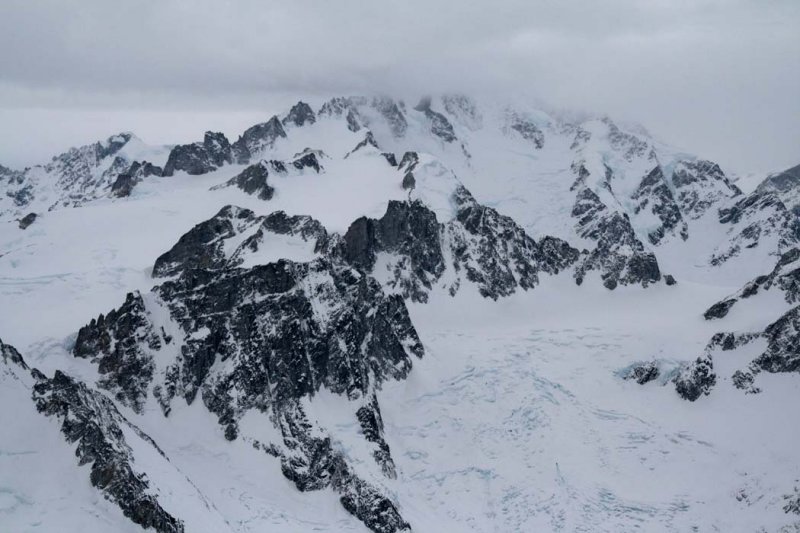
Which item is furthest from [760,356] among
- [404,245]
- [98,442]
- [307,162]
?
[307,162]

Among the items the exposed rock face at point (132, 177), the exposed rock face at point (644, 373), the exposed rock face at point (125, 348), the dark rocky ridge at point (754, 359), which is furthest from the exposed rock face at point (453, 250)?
the exposed rock face at point (132, 177)

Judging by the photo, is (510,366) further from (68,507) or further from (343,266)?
(68,507)

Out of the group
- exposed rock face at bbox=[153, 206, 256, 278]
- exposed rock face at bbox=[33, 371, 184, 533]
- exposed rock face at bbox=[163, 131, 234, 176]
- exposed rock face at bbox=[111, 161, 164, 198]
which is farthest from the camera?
exposed rock face at bbox=[163, 131, 234, 176]

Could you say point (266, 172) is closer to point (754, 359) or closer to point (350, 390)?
point (350, 390)

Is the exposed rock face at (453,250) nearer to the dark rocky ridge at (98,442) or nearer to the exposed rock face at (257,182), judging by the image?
the exposed rock face at (257,182)

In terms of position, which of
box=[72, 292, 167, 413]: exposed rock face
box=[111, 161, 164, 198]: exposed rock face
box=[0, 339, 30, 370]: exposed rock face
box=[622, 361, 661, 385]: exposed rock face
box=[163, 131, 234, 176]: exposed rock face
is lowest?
box=[622, 361, 661, 385]: exposed rock face

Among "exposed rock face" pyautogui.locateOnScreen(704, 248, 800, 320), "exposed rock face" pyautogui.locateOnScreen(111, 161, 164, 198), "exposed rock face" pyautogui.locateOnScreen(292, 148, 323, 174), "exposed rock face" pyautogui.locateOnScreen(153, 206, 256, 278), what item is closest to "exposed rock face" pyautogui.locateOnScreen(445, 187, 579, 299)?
"exposed rock face" pyautogui.locateOnScreen(292, 148, 323, 174)

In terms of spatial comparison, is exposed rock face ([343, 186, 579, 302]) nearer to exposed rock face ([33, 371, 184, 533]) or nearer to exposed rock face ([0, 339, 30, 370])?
exposed rock face ([33, 371, 184, 533])
